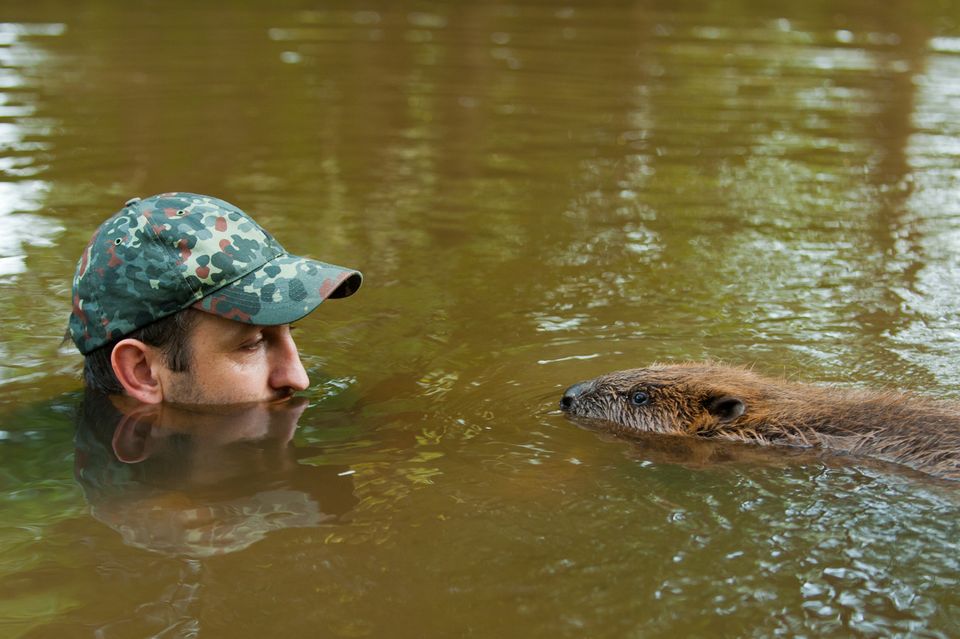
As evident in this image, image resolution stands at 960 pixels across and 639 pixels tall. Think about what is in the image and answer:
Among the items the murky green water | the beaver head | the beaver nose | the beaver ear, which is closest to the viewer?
the murky green water

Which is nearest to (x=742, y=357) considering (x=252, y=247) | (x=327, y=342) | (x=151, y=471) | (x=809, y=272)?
(x=809, y=272)

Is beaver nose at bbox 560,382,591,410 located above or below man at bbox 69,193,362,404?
below

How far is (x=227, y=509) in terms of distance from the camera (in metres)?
A: 4.83

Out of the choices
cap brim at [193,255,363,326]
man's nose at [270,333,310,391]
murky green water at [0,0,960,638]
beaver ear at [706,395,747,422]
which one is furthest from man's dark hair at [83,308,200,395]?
beaver ear at [706,395,747,422]

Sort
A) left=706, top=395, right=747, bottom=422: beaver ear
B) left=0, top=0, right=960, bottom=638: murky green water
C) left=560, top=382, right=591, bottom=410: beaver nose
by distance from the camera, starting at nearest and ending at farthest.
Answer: left=0, top=0, right=960, bottom=638: murky green water
left=706, top=395, right=747, bottom=422: beaver ear
left=560, top=382, right=591, bottom=410: beaver nose

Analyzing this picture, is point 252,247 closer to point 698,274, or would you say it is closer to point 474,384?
point 474,384

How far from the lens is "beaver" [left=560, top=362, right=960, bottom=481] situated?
510cm

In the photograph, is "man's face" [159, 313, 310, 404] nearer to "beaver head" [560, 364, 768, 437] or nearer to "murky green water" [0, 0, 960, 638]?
"murky green water" [0, 0, 960, 638]

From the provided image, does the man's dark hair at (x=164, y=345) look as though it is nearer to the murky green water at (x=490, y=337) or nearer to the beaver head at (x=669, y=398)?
the murky green water at (x=490, y=337)

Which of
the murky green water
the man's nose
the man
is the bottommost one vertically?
the murky green water

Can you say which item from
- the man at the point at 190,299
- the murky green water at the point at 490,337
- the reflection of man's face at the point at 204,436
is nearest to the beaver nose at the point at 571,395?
the murky green water at the point at 490,337

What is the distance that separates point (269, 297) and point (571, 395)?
5.00 feet

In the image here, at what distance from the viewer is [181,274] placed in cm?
521

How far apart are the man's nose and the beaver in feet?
4.10
